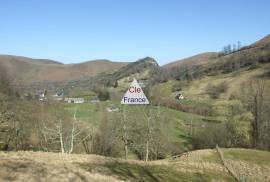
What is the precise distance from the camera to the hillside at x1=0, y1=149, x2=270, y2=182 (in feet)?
79.6

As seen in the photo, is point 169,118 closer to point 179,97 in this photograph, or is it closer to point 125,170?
point 179,97

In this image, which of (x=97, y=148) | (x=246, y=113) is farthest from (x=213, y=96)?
(x=97, y=148)

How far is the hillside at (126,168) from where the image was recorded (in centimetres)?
2425

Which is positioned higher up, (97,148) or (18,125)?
(18,125)

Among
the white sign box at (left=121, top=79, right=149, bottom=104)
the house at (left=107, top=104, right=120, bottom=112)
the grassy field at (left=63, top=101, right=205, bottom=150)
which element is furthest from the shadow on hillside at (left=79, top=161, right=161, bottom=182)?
the house at (left=107, top=104, right=120, bottom=112)

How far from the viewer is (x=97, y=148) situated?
263 feet

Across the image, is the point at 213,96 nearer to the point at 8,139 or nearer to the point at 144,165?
the point at 8,139

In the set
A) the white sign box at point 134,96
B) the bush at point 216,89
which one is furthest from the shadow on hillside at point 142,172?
the bush at point 216,89

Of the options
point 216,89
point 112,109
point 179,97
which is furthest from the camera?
point 216,89

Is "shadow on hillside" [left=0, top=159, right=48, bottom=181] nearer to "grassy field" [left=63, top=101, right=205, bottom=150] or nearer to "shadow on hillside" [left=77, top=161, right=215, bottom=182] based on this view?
"shadow on hillside" [left=77, top=161, right=215, bottom=182]

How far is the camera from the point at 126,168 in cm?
3152

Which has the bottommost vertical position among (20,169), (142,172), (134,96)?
(142,172)

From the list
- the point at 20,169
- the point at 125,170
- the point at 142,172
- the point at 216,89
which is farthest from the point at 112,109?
the point at 20,169

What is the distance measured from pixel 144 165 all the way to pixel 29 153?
1027cm
